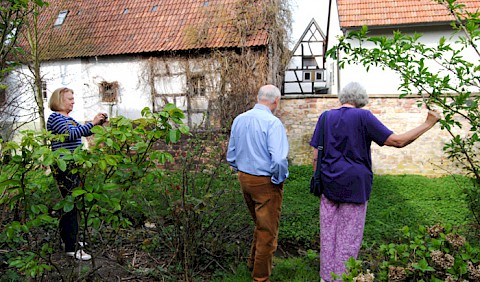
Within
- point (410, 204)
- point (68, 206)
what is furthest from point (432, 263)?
point (410, 204)

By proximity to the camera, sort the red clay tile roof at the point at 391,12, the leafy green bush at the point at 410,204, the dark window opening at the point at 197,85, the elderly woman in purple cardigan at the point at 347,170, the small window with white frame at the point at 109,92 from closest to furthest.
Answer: the elderly woman in purple cardigan at the point at 347,170 < the leafy green bush at the point at 410,204 < the red clay tile roof at the point at 391,12 < the dark window opening at the point at 197,85 < the small window with white frame at the point at 109,92

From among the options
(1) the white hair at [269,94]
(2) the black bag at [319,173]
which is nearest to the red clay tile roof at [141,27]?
(1) the white hair at [269,94]

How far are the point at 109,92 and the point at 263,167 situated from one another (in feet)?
41.4

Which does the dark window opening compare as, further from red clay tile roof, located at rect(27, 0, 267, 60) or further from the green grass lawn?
the green grass lawn

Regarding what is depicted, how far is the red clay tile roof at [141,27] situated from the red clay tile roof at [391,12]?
254 centimetres

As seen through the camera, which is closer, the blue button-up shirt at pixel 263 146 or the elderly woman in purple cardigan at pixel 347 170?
the elderly woman in purple cardigan at pixel 347 170

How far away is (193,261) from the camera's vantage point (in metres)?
3.40

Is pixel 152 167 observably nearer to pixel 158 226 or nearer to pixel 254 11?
pixel 158 226

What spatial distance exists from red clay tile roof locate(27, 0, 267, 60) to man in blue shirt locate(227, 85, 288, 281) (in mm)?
8627

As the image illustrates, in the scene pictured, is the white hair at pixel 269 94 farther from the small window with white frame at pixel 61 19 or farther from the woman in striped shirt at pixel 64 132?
the small window with white frame at pixel 61 19

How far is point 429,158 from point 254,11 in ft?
21.9

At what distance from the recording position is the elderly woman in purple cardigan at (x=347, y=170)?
288 centimetres

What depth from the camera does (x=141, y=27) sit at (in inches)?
553

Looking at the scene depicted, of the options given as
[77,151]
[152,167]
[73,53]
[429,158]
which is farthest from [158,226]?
[73,53]
